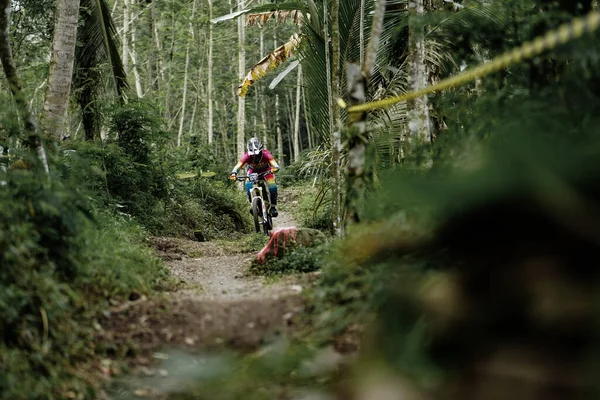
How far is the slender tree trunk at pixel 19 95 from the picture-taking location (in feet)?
16.8

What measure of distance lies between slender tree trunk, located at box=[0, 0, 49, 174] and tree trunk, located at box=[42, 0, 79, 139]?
2.04 meters

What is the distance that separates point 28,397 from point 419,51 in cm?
479

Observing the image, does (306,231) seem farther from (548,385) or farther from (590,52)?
(548,385)

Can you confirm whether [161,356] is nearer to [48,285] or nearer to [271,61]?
[48,285]

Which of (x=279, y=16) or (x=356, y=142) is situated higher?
(x=279, y=16)

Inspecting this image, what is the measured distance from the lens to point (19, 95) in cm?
498

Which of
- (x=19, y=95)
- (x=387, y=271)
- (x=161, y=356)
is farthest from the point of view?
(x=19, y=95)

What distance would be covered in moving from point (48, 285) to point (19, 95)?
1735 millimetres

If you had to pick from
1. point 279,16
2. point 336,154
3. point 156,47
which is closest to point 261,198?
point 336,154

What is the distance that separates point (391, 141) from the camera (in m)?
8.48

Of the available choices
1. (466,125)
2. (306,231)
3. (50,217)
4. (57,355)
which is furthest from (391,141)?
(57,355)

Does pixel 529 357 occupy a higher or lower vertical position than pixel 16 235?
lower

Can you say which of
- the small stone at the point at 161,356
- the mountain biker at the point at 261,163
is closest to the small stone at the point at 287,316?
the small stone at the point at 161,356

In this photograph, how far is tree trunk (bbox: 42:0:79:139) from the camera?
25.5 ft
